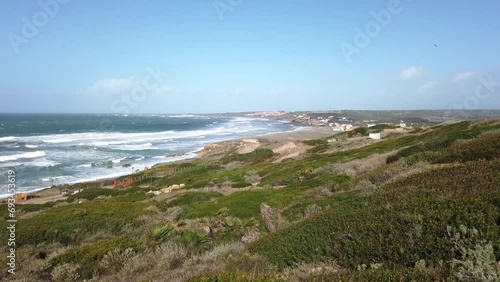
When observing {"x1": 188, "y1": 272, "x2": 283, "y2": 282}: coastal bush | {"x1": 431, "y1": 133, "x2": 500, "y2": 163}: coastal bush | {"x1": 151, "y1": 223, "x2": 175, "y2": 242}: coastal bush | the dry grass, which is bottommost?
{"x1": 151, "y1": 223, "x2": 175, "y2": 242}: coastal bush

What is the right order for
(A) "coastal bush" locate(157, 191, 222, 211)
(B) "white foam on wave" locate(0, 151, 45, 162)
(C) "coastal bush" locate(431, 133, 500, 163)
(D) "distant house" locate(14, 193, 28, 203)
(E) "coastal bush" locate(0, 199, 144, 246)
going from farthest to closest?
(B) "white foam on wave" locate(0, 151, 45, 162) → (D) "distant house" locate(14, 193, 28, 203) → (A) "coastal bush" locate(157, 191, 222, 211) → (E) "coastal bush" locate(0, 199, 144, 246) → (C) "coastal bush" locate(431, 133, 500, 163)

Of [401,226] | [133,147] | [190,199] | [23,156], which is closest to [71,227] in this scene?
[190,199]

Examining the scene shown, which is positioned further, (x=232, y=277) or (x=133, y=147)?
(x=133, y=147)

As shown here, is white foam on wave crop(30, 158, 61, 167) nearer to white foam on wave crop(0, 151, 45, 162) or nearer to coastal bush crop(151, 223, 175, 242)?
white foam on wave crop(0, 151, 45, 162)

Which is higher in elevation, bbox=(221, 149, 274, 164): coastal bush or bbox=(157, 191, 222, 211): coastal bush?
bbox=(157, 191, 222, 211): coastal bush

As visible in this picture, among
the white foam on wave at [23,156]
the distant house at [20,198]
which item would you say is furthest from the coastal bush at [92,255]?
the white foam on wave at [23,156]

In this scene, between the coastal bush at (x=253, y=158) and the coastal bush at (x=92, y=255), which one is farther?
the coastal bush at (x=253, y=158)

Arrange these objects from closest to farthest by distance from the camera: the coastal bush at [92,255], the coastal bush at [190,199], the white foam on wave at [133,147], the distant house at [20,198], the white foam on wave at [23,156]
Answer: the coastal bush at [92,255] < the coastal bush at [190,199] < the distant house at [20,198] < the white foam on wave at [23,156] < the white foam on wave at [133,147]

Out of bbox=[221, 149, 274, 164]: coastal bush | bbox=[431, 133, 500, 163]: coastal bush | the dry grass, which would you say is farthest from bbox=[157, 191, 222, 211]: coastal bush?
bbox=[221, 149, 274, 164]: coastal bush

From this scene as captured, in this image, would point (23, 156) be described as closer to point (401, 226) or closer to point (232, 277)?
point (232, 277)

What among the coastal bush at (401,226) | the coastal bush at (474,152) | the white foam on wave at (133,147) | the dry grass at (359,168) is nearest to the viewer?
the coastal bush at (401,226)

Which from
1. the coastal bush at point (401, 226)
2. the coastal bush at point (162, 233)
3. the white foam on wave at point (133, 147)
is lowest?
the white foam on wave at point (133, 147)

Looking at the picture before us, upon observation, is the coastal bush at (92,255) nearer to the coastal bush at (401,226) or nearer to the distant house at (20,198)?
the coastal bush at (401,226)

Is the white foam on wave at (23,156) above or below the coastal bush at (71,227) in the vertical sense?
below
